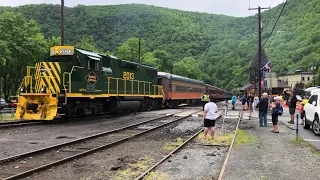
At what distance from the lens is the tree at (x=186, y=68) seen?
94.1 metres

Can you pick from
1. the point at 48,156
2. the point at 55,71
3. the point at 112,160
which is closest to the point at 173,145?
the point at 112,160

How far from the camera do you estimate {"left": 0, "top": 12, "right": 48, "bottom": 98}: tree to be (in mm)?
39562

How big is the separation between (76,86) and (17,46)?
27.3 meters

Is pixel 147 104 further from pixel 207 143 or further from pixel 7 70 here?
pixel 7 70

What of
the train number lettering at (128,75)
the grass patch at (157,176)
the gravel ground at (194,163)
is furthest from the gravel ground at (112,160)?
the train number lettering at (128,75)

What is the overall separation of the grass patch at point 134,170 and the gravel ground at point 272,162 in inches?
72.5

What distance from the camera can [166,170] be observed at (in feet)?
23.4

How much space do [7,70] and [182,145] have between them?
37.9m

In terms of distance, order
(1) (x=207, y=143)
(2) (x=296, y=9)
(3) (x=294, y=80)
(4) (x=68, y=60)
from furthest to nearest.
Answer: (3) (x=294, y=80) < (2) (x=296, y=9) < (4) (x=68, y=60) < (1) (x=207, y=143)

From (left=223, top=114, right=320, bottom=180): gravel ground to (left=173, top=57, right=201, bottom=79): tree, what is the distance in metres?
82.8

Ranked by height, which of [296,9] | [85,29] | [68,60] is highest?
[85,29]

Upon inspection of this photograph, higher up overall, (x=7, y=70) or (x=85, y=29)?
(x=85, y=29)

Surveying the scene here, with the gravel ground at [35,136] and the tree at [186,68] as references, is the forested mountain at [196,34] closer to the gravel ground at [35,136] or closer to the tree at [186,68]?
the tree at [186,68]

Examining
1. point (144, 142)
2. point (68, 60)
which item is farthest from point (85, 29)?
point (144, 142)
